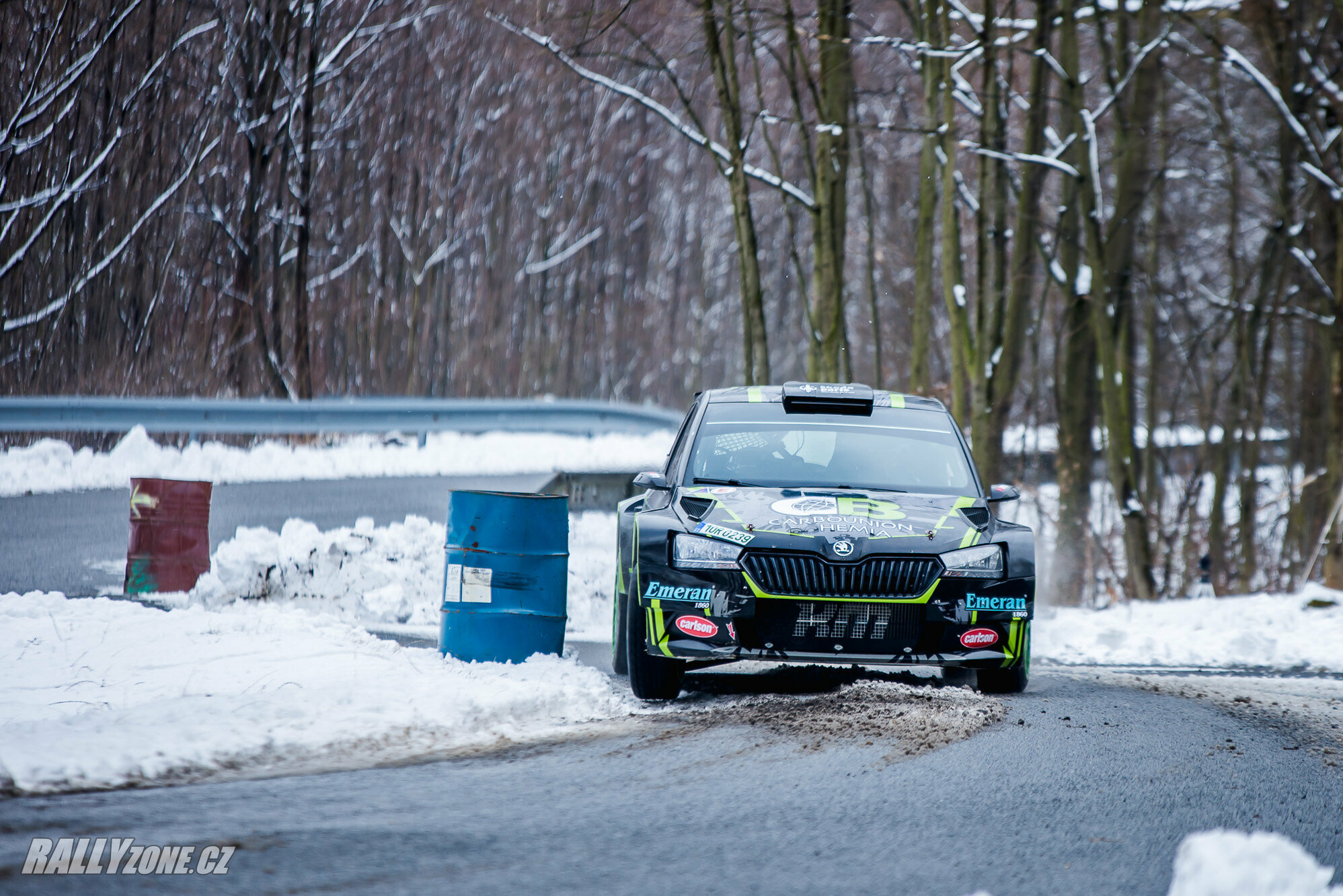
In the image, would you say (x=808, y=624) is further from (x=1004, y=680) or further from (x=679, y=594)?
(x=1004, y=680)

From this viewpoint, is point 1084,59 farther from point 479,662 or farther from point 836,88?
point 479,662

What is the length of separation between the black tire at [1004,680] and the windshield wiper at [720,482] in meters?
1.58

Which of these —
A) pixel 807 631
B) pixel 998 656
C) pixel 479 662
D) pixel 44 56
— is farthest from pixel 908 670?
pixel 44 56

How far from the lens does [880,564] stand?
6629 mm

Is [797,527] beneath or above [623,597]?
A: above

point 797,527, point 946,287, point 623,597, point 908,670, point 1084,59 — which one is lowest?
point 908,670

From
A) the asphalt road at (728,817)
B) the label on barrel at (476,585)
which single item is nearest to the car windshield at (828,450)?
the label on barrel at (476,585)

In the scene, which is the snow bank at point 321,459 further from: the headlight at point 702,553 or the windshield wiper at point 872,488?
the headlight at point 702,553

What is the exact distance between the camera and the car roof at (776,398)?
8.48 metres

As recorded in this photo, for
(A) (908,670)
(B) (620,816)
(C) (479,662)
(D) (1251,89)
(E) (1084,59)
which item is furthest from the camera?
(E) (1084,59)

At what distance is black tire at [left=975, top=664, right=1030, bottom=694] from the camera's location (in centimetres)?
723

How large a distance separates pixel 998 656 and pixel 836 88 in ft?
42.6

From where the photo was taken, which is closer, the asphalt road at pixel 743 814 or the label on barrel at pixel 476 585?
the asphalt road at pixel 743 814

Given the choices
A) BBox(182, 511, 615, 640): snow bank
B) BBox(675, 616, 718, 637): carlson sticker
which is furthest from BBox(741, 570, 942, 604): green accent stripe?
BBox(182, 511, 615, 640): snow bank
